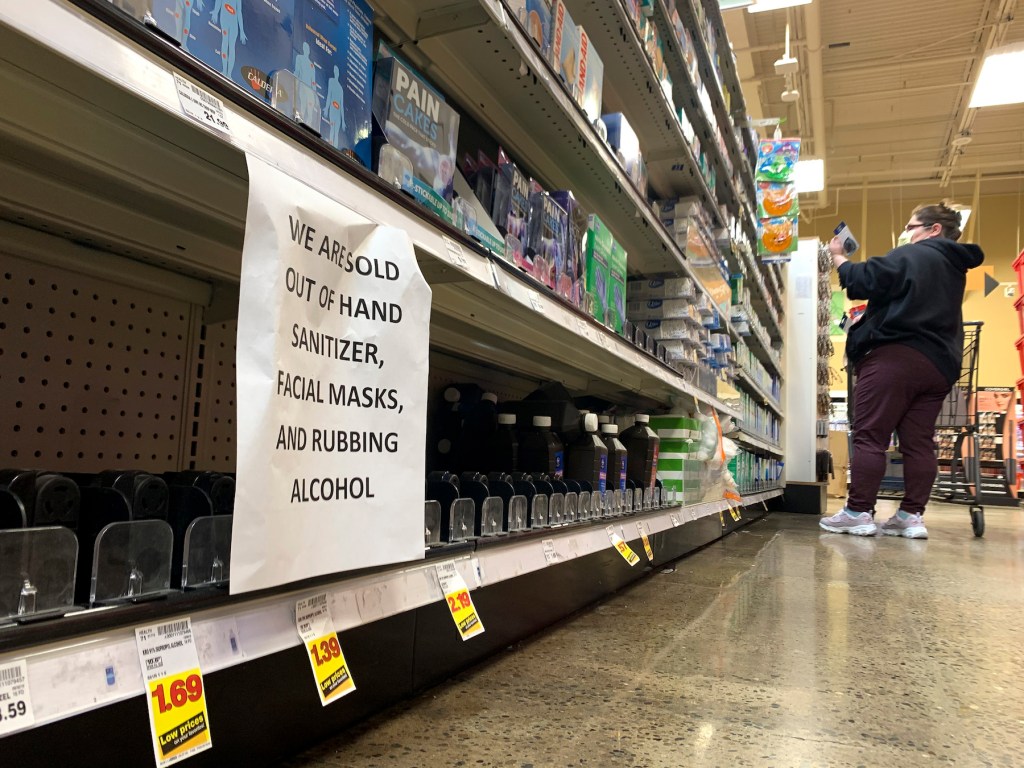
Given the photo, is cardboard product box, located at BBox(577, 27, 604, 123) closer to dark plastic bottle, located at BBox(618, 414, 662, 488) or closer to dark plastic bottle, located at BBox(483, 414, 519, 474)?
dark plastic bottle, located at BBox(483, 414, 519, 474)

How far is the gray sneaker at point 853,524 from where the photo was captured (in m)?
3.94

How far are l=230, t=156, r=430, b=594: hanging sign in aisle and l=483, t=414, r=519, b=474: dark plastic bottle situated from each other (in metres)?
0.89

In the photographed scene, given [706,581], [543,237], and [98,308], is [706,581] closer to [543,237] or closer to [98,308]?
[543,237]

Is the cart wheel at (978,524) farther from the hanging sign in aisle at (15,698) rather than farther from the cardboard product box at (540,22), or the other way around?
the hanging sign in aisle at (15,698)

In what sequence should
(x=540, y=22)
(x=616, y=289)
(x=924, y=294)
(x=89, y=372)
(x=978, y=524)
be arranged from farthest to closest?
(x=978, y=524) < (x=924, y=294) < (x=616, y=289) < (x=540, y=22) < (x=89, y=372)

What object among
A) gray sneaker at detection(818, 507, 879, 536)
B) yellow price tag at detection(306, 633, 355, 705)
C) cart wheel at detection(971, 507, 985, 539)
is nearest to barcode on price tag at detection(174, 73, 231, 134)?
yellow price tag at detection(306, 633, 355, 705)

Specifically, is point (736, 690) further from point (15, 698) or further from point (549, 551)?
point (15, 698)

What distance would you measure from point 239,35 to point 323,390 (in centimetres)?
44

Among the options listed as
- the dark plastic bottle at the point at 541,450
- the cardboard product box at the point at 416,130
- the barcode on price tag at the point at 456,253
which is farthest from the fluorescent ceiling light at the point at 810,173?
the barcode on price tag at the point at 456,253

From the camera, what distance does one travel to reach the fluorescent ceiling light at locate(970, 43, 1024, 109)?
6.39 m

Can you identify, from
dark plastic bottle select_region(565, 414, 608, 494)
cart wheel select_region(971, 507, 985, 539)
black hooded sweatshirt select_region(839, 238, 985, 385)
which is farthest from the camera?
cart wheel select_region(971, 507, 985, 539)

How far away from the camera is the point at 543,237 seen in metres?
1.62

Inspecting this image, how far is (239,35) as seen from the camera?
0.76 m

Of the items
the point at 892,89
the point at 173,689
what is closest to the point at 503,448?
the point at 173,689
